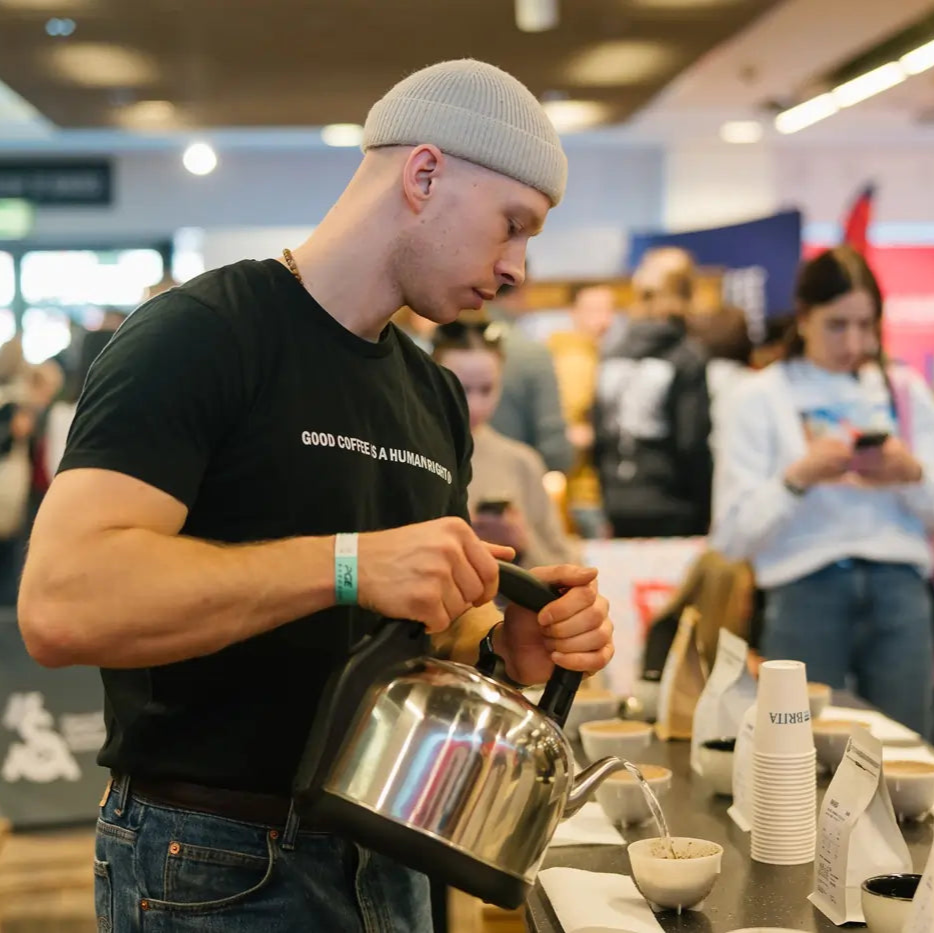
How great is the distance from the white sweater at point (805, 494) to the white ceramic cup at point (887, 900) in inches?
73.5

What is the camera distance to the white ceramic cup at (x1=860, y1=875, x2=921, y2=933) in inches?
52.3

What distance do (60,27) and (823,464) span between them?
446 centimetres

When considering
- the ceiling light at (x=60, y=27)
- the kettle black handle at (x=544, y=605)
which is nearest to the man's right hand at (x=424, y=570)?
the kettle black handle at (x=544, y=605)

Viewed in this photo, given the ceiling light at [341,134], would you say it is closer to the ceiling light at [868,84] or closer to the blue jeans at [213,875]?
the ceiling light at [868,84]

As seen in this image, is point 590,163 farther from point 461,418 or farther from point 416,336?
point 461,418

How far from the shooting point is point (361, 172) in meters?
1.52

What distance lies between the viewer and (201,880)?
4.35 ft

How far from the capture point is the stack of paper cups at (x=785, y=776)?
1.65 meters

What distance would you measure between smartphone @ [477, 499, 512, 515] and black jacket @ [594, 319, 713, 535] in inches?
104

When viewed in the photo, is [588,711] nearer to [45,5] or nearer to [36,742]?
[36,742]

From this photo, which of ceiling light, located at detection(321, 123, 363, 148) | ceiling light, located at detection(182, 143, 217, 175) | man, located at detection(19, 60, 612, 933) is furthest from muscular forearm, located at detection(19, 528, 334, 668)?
ceiling light, located at detection(182, 143, 217, 175)

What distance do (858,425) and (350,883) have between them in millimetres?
2294

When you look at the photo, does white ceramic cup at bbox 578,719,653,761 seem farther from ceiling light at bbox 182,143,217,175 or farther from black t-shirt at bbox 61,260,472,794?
ceiling light at bbox 182,143,217,175

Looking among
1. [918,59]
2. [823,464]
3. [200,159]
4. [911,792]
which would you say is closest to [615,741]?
[911,792]
